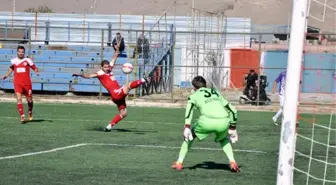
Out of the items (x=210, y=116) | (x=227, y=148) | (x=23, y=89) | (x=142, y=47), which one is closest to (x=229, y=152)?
(x=227, y=148)

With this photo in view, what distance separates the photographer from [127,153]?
48.9ft

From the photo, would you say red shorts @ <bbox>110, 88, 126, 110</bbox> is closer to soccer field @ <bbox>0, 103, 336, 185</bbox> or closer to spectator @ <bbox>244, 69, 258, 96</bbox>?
soccer field @ <bbox>0, 103, 336, 185</bbox>

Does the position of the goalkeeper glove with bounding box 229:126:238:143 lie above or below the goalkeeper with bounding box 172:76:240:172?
below

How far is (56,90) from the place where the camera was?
3447 cm

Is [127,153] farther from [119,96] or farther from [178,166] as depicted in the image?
[119,96]

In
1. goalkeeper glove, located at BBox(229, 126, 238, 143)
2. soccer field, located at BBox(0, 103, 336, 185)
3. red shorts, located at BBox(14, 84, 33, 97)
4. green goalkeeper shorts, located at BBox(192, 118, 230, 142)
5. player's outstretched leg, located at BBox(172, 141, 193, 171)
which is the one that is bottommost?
soccer field, located at BBox(0, 103, 336, 185)

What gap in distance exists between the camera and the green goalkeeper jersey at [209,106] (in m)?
12.3

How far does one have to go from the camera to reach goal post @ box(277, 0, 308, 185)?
28.2 ft

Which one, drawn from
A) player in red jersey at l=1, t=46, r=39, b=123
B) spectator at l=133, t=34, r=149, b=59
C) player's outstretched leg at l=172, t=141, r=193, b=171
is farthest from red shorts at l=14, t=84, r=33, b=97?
spectator at l=133, t=34, r=149, b=59

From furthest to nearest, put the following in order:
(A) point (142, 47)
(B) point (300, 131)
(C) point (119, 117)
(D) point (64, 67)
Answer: (D) point (64, 67) → (A) point (142, 47) → (B) point (300, 131) → (C) point (119, 117)

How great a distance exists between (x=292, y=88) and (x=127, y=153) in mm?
6673

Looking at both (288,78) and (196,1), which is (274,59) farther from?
(196,1)

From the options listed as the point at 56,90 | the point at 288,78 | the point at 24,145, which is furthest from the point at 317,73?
the point at 288,78

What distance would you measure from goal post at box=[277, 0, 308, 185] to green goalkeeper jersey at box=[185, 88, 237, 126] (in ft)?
11.8
